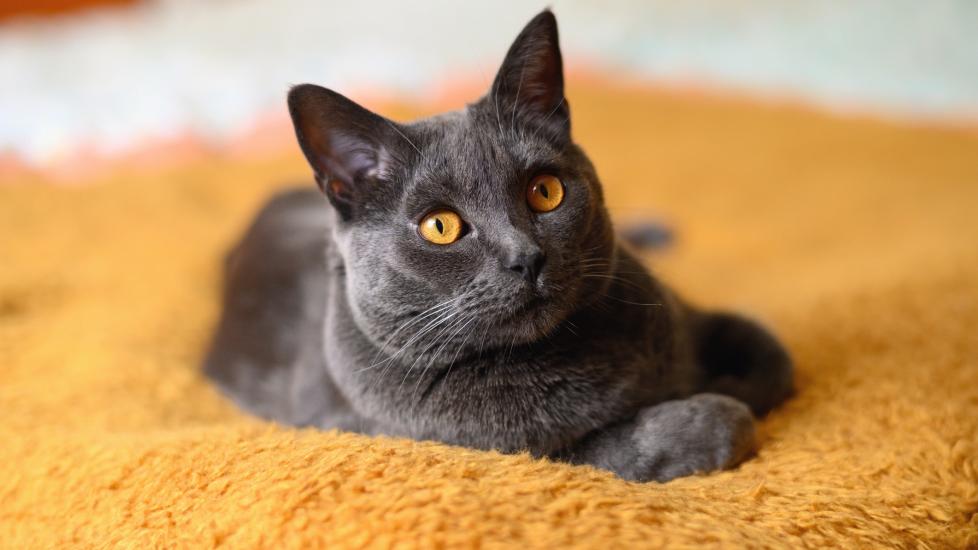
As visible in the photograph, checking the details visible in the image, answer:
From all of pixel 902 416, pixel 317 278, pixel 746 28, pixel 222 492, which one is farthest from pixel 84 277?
pixel 746 28

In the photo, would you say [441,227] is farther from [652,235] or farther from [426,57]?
[426,57]

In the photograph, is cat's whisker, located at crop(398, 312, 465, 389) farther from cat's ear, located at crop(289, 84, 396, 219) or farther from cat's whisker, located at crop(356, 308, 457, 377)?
cat's ear, located at crop(289, 84, 396, 219)

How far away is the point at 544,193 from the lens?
1.02 meters

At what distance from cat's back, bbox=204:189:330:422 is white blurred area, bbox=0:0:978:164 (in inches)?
49.5

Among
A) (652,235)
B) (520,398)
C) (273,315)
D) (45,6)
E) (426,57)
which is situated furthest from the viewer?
(45,6)

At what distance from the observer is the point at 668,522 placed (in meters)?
0.79

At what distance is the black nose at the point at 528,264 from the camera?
905mm

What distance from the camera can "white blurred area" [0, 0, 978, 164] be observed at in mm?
2719

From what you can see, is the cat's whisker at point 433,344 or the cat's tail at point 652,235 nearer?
the cat's whisker at point 433,344

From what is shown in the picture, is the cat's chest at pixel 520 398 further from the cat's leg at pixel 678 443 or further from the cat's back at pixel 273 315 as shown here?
the cat's back at pixel 273 315

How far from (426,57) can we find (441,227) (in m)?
2.12

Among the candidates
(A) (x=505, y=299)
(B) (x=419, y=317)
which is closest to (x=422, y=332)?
(B) (x=419, y=317)

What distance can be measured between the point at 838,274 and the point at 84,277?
1854 mm

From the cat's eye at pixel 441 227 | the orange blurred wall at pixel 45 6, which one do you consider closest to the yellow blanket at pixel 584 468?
the cat's eye at pixel 441 227
